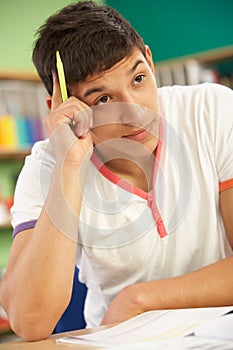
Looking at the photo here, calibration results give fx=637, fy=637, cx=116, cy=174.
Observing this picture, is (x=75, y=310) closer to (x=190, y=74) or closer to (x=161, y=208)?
(x=161, y=208)

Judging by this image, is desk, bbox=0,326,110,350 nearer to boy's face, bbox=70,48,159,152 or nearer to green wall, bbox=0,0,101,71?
boy's face, bbox=70,48,159,152

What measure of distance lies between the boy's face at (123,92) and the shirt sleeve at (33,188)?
6.5 inches

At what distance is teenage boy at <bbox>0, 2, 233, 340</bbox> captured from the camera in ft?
4.71

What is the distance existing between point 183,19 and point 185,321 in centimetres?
384

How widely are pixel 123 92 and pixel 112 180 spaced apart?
0.25 meters

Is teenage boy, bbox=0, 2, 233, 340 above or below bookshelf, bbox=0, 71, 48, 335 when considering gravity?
above

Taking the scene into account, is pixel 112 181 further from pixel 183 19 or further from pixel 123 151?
pixel 183 19

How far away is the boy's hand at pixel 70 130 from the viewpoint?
153 cm

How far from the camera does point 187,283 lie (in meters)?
1.37

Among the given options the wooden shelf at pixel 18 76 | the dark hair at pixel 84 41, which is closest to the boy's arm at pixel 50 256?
the dark hair at pixel 84 41

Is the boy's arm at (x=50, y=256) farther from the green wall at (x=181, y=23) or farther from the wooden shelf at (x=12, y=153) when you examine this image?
the green wall at (x=181, y=23)

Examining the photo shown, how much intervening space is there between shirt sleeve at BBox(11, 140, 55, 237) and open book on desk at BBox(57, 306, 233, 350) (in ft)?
1.26

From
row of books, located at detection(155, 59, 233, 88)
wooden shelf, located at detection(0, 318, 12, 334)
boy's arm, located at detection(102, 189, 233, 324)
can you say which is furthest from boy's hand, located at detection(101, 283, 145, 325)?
row of books, located at detection(155, 59, 233, 88)

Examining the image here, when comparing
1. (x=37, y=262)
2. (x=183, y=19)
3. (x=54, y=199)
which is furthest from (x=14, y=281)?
(x=183, y=19)
